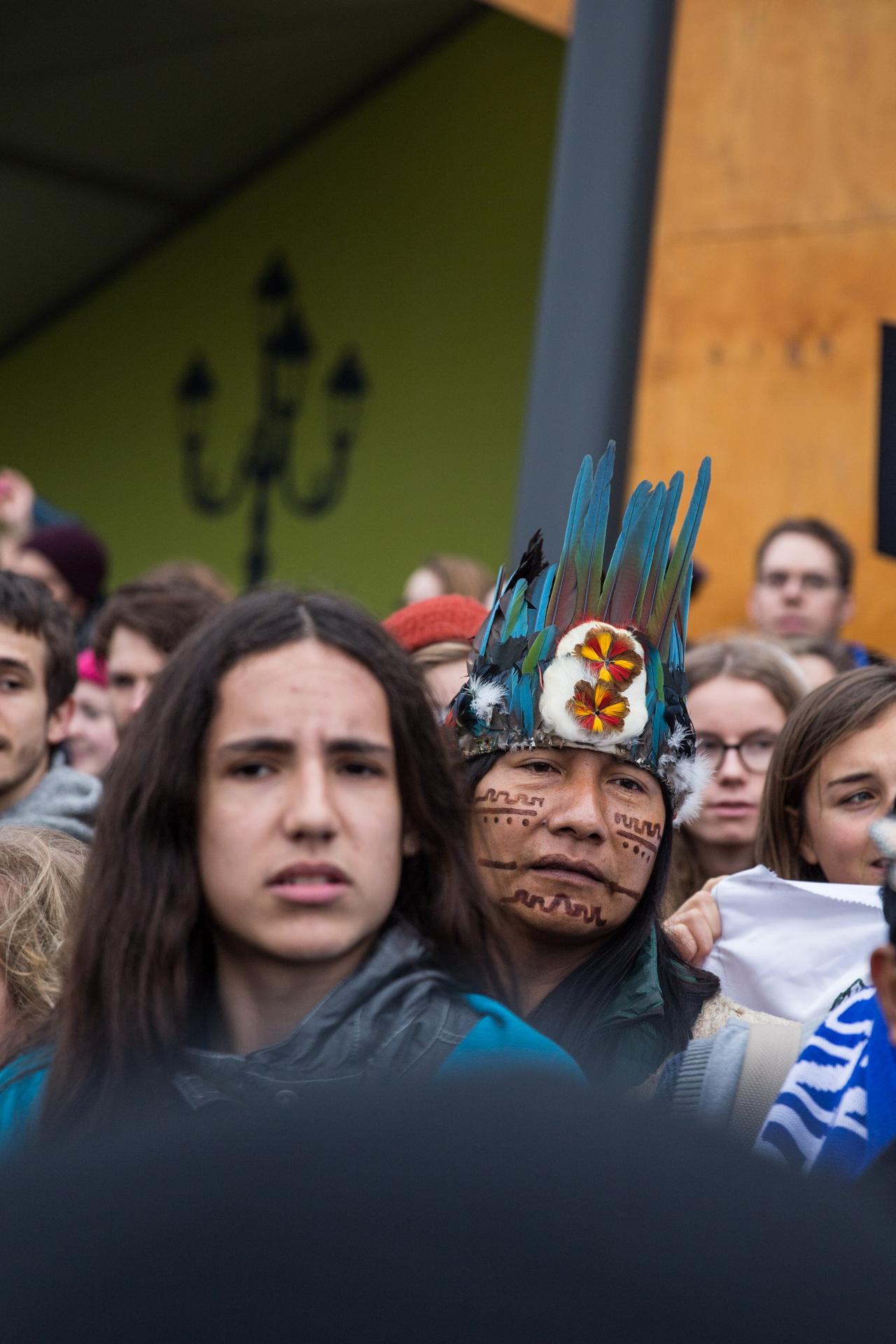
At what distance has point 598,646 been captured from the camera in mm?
2662

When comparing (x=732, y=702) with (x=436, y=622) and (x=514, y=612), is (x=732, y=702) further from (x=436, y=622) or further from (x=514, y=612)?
(x=514, y=612)

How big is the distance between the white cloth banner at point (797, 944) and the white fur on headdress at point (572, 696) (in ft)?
1.40

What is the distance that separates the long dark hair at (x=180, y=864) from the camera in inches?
72.1

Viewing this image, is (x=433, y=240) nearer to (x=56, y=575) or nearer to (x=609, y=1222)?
(x=56, y=575)

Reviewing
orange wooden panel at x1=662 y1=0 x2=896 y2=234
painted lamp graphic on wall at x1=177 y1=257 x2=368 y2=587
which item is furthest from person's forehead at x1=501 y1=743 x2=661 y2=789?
painted lamp graphic on wall at x1=177 y1=257 x2=368 y2=587

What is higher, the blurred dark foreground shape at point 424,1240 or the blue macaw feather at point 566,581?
the blue macaw feather at point 566,581

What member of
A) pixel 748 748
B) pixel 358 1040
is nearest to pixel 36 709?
pixel 748 748

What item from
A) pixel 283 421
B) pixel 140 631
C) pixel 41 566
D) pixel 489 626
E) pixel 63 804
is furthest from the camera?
pixel 283 421

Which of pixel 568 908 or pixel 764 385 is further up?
pixel 764 385

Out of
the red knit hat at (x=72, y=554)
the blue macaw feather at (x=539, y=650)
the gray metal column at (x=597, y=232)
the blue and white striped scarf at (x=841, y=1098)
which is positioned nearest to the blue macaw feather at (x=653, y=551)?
the blue macaw feather at (x=539, y=650)

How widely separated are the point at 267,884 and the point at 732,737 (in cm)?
217

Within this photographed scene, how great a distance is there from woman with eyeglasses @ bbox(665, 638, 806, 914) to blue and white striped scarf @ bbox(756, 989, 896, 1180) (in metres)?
1.67

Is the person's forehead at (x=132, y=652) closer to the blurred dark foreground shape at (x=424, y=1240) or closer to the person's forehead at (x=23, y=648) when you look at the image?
the person's forehead at (x=23, y=648)

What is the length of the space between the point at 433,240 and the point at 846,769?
8492 millimetres
